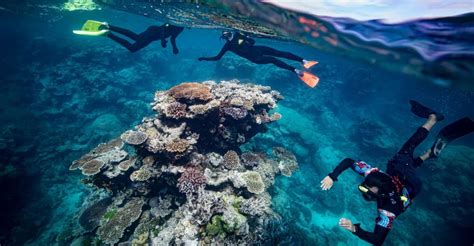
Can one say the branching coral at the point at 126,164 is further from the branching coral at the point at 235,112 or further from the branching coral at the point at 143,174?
the branching coral at the point at 235,112

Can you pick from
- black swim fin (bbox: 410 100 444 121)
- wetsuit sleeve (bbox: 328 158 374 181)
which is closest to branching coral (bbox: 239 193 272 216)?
wetsuit sleeve (bbox: 328 158 374 181)

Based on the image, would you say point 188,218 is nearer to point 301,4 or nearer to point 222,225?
point 222,225

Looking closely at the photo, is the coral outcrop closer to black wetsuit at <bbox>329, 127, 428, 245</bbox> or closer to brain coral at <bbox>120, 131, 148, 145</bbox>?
brain coral at <bbox>120, 131, 148, 145</bbox>

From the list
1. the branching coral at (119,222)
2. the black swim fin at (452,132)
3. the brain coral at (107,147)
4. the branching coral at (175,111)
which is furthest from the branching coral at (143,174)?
the black swim fin at (452,132)

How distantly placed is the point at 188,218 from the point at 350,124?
22.1 m

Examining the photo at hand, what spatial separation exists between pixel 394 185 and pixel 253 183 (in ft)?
11.8

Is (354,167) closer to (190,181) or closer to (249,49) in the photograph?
(190,181)

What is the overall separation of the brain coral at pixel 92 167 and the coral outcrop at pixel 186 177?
0.03 meters

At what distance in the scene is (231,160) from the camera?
26.3ft

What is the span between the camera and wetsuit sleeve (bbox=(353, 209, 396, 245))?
5387 mm

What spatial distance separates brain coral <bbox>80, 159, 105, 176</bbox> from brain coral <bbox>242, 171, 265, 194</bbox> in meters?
4.38

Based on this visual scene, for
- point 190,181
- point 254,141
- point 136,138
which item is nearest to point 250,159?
point 190,181

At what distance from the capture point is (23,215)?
36.3ft

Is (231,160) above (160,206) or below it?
above
